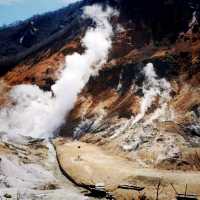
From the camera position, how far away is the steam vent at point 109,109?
42.1 metres

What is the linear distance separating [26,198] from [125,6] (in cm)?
4787

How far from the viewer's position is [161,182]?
40062mm

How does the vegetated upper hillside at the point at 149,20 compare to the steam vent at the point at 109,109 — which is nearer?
the steam vent at the point at 109,109

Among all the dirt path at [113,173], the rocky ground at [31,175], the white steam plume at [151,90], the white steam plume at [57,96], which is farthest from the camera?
the white steam plume at [57,96]

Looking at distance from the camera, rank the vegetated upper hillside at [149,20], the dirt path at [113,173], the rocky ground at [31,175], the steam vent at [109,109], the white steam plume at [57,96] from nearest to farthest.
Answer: the rocky ground at [31,175]
the dirt path at [113,173]
the steam vent at [109,109]
the white steam plume at [57,96]
the vegetated upper hillside at [149,20]

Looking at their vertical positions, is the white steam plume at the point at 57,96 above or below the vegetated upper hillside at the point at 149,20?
below

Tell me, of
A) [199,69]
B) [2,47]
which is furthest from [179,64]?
[2,47]

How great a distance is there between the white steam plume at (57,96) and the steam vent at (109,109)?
136 millimetres

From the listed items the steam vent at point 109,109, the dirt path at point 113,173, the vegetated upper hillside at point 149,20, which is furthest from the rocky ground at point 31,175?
the vegetated upper hillside at point 149,20

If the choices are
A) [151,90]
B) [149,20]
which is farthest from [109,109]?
[149,20]

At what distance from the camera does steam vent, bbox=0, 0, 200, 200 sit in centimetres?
4209

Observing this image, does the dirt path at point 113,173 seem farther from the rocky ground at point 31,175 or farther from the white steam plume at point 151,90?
the white steam plume at point 151,90

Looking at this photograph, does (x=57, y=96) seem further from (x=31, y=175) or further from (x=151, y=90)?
(x=31, y=175)

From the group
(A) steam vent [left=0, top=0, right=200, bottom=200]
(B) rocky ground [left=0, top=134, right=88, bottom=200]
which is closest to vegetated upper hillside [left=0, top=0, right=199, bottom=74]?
(A) steam vent [left=0, top=0, right=200, bottom=200]
